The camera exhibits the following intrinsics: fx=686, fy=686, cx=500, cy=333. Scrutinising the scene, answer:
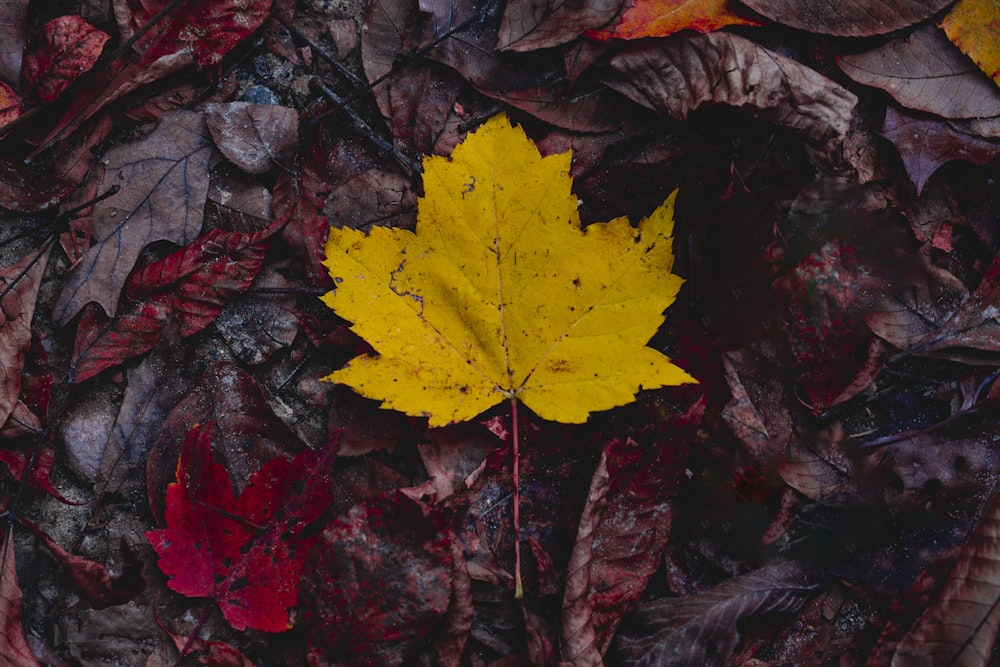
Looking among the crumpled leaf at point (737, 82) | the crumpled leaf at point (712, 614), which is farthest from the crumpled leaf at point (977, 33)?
the crumpled leaf at point (712, 614)

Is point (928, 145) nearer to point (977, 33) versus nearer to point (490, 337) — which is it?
point (977, 33)

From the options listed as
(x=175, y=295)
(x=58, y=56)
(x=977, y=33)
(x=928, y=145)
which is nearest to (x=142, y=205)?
(x=175, y=295)

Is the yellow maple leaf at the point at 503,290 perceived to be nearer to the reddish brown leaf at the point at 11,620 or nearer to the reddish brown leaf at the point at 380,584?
the reddish brown leaf at the point at 380,584

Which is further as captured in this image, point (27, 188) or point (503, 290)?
point (27, 188)

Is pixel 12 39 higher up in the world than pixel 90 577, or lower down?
higher up

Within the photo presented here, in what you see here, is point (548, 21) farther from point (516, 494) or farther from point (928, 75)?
point (516, 494)

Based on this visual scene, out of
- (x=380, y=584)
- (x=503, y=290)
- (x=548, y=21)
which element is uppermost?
(x=548, y=21)

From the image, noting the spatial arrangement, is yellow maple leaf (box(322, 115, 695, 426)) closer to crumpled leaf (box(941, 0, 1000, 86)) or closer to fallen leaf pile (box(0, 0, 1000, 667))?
fallen leaf pile (box(0, 0, 1000, 667))
